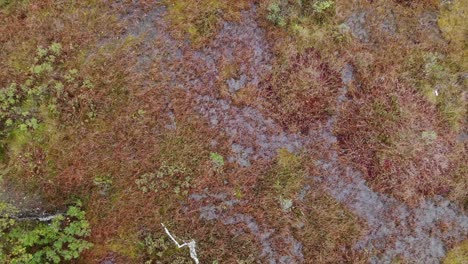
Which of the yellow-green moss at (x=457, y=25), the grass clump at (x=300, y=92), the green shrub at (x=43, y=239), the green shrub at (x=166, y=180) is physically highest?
the yellow-green moss at (x=457, y=25)

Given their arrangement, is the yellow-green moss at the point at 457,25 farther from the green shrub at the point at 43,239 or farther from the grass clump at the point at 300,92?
the green shrub at the point at 43,239

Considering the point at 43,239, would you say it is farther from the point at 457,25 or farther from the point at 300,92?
the point at 457,25

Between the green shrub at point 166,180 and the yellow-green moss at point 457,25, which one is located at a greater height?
the yellow-green moss at point 457,25

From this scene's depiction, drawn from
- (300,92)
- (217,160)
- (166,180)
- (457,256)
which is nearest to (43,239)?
(166,180)

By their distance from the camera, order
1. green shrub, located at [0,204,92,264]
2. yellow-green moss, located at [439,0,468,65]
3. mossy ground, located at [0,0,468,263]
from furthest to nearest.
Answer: yellow-green moss, located at [439,0,468,65], mossy ground, located at [0,0,468,263], green shrub, located at [0,204,92,264]

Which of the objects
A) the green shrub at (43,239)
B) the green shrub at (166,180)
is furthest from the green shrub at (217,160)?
the green shrub at (43,239)

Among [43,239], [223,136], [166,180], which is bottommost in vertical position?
[43,239]

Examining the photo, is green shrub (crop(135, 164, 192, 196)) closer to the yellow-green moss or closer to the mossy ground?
the mossy ground

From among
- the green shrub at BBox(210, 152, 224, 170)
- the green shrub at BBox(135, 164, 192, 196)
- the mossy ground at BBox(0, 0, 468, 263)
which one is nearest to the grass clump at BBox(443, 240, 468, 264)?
the mossy ground at BBox(0, 0, 468, 263)
